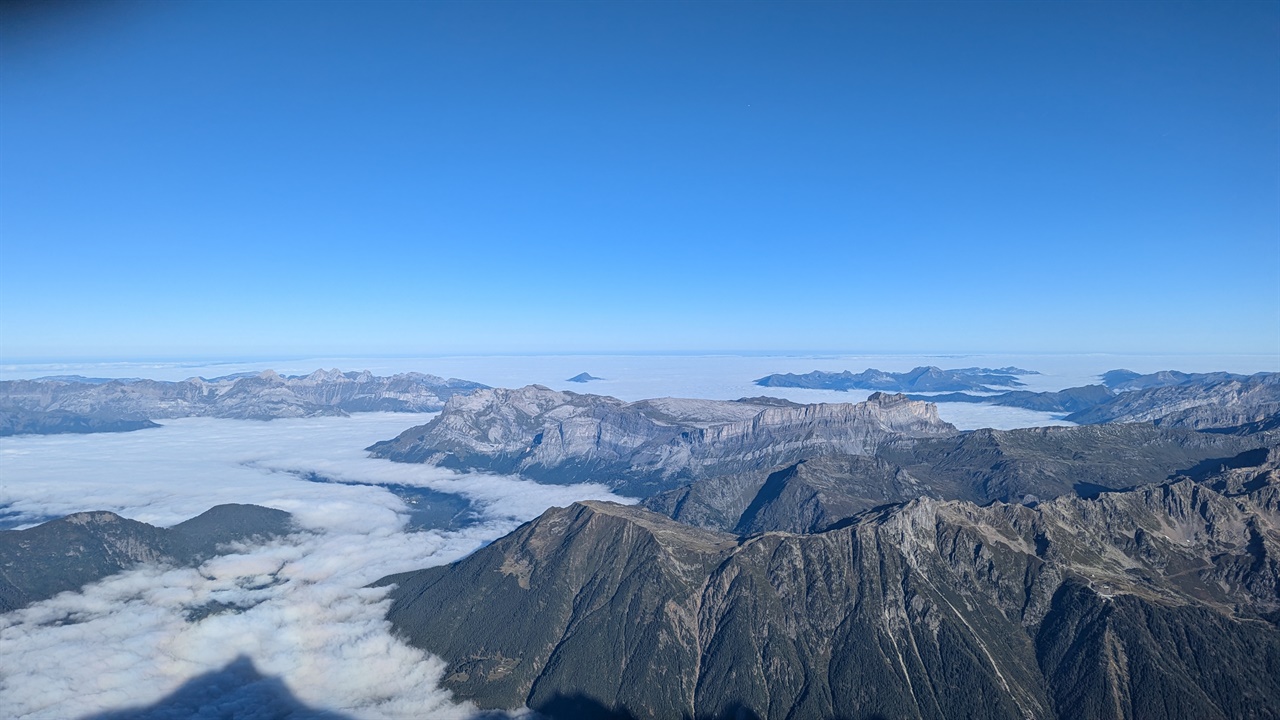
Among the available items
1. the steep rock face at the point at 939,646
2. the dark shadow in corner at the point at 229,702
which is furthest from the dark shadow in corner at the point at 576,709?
the dark shadow in corner at the point at 229,702

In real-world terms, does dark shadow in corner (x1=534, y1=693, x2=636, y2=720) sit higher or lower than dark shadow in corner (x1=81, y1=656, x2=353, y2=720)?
lower

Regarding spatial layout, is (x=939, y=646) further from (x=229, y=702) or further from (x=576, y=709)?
(x=229, y=702)

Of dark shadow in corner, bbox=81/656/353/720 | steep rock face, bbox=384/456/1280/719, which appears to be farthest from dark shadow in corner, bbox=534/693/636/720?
dark shadow in corner, bbox=81/656/353/720

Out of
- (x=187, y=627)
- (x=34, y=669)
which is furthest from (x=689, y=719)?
(x=34, y=669)

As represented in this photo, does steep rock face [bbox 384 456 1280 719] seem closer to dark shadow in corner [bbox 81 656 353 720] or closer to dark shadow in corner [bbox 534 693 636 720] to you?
dark shadow in corner [bbox 534 693 636 720]

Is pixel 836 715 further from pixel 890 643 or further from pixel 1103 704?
pixel 1103 704

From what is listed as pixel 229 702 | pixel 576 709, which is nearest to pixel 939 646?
pixel 576 709

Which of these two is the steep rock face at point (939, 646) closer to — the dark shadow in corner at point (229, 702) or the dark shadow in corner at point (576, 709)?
the dark shadow in corner at point (576, 709)

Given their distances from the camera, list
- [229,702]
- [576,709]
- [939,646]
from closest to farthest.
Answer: [229,702] < [576,709] < [939,646]
